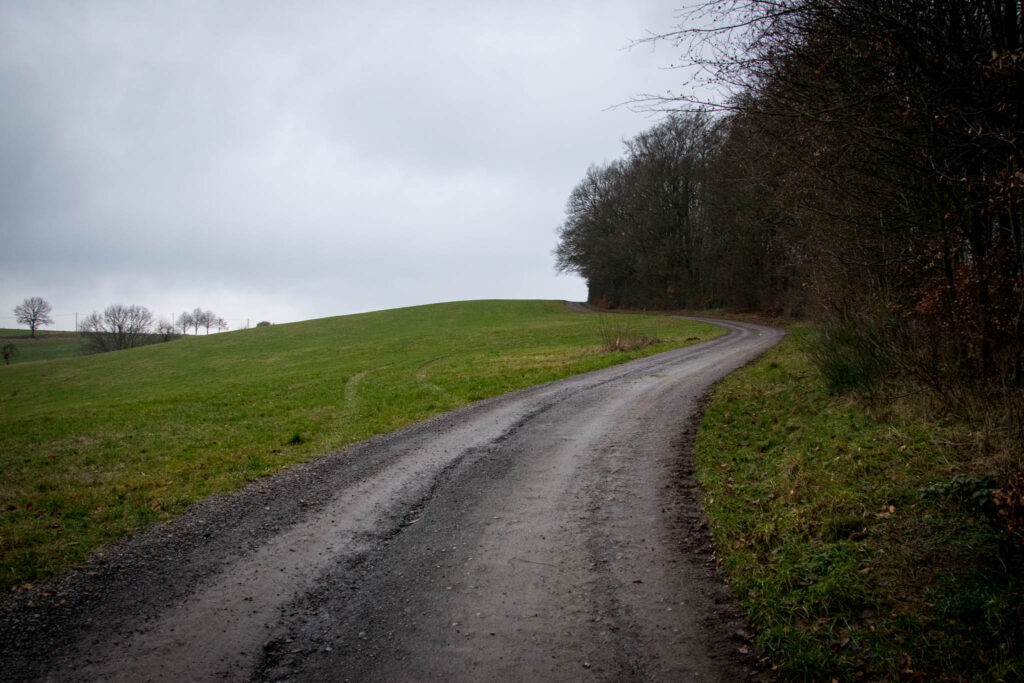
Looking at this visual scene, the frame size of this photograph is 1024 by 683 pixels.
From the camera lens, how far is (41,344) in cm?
9162

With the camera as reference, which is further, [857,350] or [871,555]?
[857,350]

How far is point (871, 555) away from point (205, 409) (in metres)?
19.1

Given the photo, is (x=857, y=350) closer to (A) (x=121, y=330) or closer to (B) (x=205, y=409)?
(B) (x=205, y=409)

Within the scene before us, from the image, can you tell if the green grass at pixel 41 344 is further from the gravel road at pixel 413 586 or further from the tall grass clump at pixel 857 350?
the tall grass clump at pixel 857 350

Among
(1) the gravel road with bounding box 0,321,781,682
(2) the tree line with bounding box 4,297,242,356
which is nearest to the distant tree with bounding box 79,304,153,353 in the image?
(2) the tree line with bounding box 4,297,242,356

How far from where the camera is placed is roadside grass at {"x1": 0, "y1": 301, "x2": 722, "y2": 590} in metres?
7.83

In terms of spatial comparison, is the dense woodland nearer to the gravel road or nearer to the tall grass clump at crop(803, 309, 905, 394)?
the tall grass clump at crop(803, 309, 905, 394)

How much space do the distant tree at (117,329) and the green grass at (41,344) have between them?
140 inches

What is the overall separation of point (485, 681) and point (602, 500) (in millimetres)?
3644

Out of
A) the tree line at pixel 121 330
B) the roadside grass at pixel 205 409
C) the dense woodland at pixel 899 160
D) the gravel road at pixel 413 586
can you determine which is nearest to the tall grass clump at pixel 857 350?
the dense woodland at pixel 899 160

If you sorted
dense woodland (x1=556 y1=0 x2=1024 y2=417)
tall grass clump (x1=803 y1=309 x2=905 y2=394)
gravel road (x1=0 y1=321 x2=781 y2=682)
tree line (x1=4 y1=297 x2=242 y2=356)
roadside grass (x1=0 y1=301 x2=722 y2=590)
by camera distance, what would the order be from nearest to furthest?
1. gravel road (x1=0 y1=321 x2=781 y2=682)
2. dense woodland (x1=556 y1=0 x2=1024 y2=417)
3. roadside grass (x1=0 y1=301 x2=722 y2=590)
4. tall grass clump (x1=803 y1=309 x2=905 y2=394)
5. tree line (x1=4 y1=297 x2=242 y2=356)

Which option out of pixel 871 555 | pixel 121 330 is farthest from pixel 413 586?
pixel 121 330

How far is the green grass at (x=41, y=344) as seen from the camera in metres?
80.8

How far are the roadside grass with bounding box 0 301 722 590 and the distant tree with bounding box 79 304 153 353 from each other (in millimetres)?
34919
